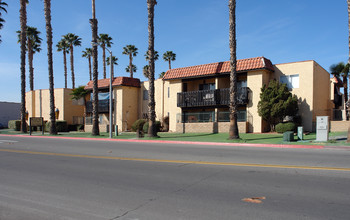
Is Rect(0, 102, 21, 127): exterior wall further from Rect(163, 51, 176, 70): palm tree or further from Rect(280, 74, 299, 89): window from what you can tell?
Rect(280, 74, 299, 89): window

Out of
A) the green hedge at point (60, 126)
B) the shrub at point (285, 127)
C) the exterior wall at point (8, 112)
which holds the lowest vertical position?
the green hedge at point (60, 126)

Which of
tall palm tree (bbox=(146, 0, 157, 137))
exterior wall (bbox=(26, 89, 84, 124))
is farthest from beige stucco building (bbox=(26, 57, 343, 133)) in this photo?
tall palm tree (bbox=(146, 0, 157, 137))

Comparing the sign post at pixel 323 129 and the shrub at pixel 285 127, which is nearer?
the sign post at pixel 323 129

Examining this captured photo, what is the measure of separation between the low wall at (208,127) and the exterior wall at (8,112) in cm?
4220

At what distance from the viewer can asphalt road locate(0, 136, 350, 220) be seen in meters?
4.89

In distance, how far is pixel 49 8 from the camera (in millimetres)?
28219

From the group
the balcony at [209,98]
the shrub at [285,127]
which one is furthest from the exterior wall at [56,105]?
the shrub at [285,127]

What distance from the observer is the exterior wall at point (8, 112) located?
2168 inches

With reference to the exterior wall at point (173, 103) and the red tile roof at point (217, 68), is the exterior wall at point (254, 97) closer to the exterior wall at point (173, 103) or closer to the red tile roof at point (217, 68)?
the red tile roof at point (217, 68)

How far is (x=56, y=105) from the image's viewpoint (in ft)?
137

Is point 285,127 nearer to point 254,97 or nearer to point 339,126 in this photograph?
point 254,97

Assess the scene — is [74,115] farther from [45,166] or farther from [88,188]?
[88,188]

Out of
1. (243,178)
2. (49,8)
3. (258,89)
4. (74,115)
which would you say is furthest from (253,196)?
(74,115)

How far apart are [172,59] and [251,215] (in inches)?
2154
